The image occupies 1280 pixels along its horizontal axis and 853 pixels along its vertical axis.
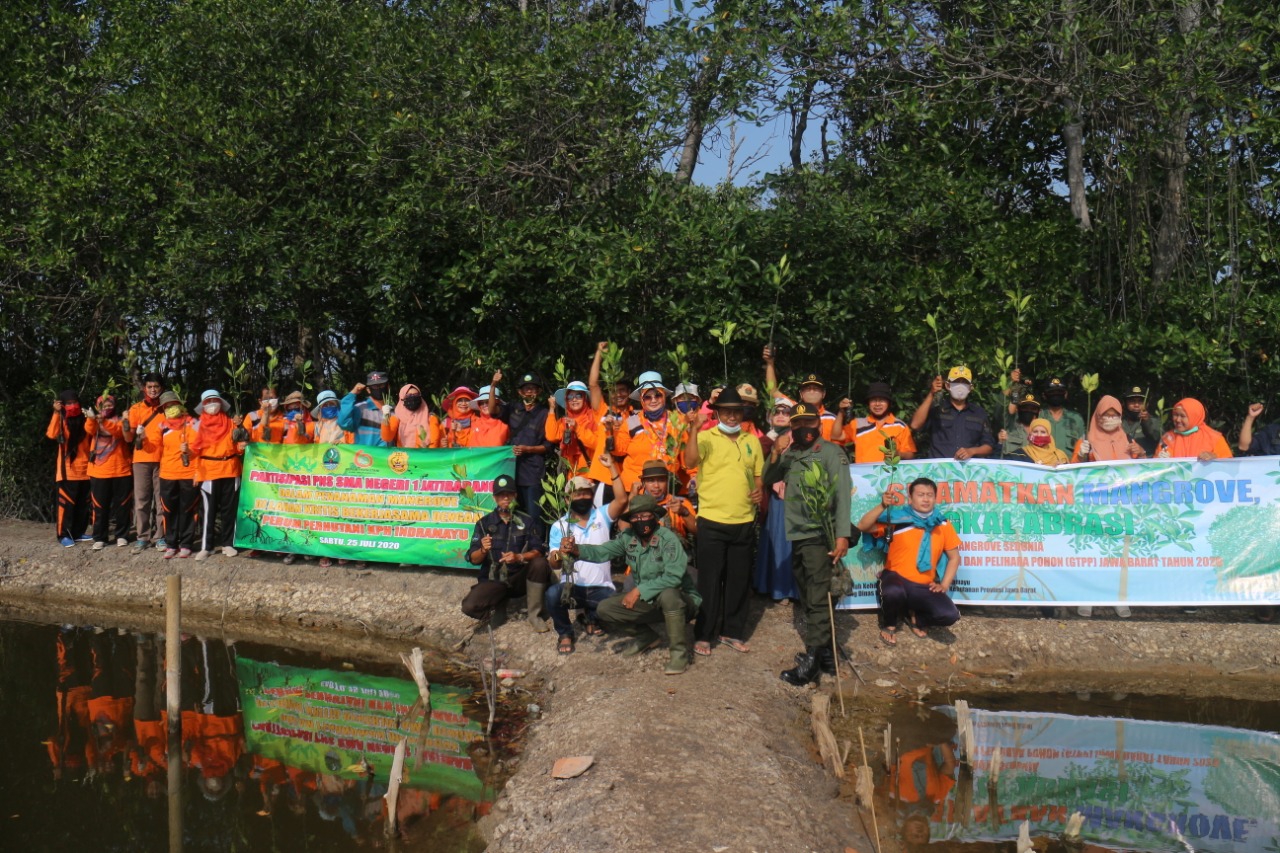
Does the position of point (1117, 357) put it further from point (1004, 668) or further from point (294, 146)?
point (294, 146)

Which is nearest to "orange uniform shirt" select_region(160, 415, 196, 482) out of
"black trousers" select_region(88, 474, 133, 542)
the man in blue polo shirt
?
"black trousers" select_region(88, 474, 133, 542)

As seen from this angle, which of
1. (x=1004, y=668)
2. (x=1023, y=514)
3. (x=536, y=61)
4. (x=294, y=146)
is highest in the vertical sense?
(x=536, y=61)

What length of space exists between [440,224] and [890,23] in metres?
5.19

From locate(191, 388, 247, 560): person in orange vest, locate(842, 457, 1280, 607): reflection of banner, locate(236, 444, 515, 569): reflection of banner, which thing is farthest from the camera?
locate(191, 388, 247, 560): person in orange vest

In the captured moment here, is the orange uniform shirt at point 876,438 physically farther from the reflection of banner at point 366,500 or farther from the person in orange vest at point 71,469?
the person in orange vest at point 71,469

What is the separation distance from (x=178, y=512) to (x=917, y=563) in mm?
7612

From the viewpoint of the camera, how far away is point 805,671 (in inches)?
298

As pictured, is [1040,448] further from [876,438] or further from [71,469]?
[71,469]

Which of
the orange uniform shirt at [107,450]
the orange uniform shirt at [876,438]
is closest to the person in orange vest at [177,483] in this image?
the orange uniform shirt at [107,450]

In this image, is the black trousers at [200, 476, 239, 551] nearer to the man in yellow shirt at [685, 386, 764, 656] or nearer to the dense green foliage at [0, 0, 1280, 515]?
the dense green foliage at [0, 0, 1280, 515]

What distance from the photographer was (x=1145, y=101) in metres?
10.8

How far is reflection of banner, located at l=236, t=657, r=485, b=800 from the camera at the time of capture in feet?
22.3

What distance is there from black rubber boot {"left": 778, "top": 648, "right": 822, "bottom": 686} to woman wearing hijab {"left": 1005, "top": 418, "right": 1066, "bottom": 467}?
280cm

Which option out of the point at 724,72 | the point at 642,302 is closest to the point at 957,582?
the point at 642,302
